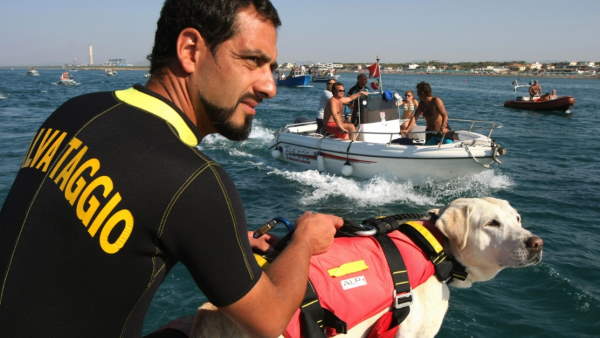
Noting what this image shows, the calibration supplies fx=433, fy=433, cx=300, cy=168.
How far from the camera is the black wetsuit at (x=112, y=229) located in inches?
47.3

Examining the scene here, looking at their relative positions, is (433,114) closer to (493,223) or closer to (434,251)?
(493,223)

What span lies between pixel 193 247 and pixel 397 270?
156 cm

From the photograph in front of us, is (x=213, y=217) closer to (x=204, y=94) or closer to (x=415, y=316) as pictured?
(x=204, y=94)

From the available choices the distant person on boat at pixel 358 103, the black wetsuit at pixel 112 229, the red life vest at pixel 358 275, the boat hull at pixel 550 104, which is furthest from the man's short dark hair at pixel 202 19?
the boat hull at pixel 550 104

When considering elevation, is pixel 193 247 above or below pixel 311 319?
above

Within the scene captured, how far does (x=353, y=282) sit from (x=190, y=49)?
5.00 feet

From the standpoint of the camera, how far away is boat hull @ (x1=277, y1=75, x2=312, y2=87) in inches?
2349

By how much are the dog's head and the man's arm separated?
135 cm

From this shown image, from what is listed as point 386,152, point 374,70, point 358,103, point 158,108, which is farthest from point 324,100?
point 158,108

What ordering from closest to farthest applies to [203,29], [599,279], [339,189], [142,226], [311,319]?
[142,226] < [203,29] < [311,319] < [599,279] < [339,189]

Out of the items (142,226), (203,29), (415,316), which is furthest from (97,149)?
(415,316)

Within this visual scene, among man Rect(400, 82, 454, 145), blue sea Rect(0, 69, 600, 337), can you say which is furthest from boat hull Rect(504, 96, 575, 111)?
man Rect(400, 82, 454, 145)

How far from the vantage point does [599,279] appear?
6.78m

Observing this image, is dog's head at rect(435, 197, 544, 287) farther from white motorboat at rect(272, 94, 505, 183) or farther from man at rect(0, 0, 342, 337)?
white motorboat at rect(272, 94, 505, 183)
